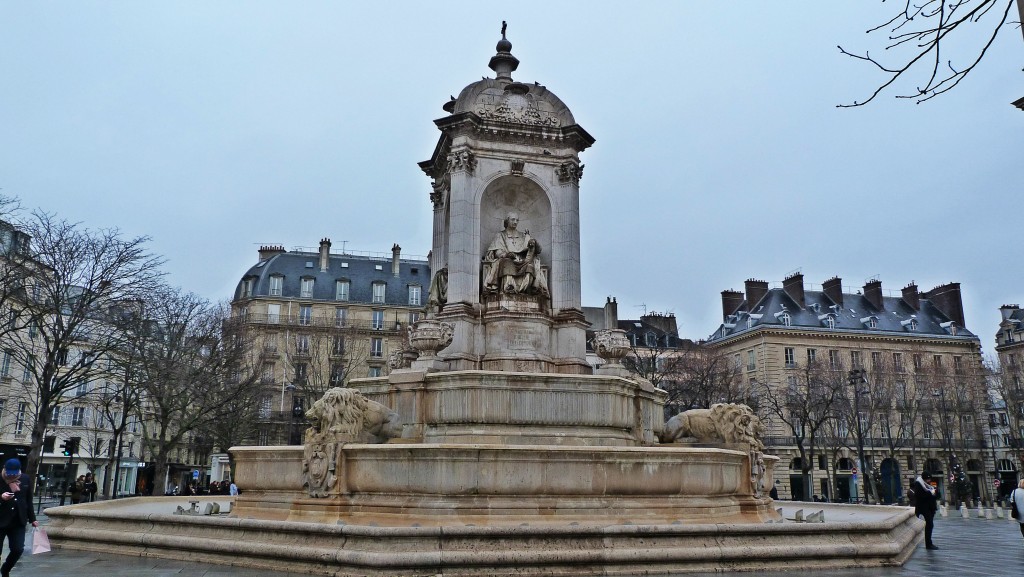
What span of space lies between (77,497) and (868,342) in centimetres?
6219

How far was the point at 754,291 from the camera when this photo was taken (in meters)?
72.1

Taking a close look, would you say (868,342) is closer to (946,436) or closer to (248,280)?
(946,436)

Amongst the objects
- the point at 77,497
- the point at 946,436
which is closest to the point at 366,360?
the point at 77,497

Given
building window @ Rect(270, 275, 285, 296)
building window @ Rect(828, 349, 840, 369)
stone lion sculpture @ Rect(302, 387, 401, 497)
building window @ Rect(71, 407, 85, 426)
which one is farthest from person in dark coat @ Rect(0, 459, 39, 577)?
building window @ Rect(828, 349, 840, 369)

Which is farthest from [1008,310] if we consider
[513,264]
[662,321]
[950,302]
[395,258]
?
[513,264]

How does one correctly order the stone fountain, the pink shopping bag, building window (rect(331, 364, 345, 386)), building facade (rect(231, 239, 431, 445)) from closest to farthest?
1. the pink shopping bag
2. the stone fountain
3. building window (rect(331, 364, 345, 386))
4. building facade (rect(231, 239, 431, 445))

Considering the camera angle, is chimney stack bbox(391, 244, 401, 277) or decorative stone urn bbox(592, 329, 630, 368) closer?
decorative stone urn bbox(592, 329, 630, 368)

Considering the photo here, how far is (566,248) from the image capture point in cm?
1564

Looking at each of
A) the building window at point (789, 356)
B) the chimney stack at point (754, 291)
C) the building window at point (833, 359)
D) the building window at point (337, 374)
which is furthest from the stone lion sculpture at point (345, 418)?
the chimney stack at point (754, 291)

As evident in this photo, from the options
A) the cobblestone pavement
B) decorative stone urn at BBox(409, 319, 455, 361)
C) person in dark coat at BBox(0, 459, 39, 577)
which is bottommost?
the cobblestone pavement

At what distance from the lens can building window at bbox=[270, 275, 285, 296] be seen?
65.4 m

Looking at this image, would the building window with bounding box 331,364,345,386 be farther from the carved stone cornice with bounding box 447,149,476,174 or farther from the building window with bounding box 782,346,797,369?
the building window with bounding box 782,346,797,369

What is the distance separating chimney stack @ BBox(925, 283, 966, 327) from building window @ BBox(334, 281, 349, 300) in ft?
182

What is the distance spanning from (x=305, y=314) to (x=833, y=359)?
145 ft
